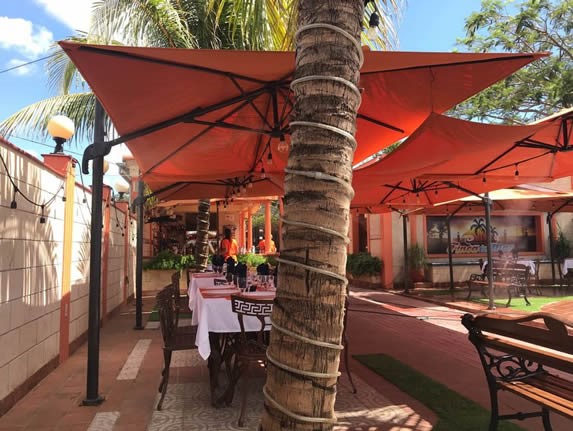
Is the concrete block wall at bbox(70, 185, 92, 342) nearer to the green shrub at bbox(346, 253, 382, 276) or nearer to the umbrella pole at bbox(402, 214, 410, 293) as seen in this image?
the umbrella pole at bbox(402, 214, 410, 293)

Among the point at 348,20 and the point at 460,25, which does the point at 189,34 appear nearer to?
the point at 348,20

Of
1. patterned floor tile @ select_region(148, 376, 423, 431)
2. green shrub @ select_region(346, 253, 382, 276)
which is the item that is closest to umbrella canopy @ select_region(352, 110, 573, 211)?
patterned floor tile @ select_region(148, 376, 423, 431)

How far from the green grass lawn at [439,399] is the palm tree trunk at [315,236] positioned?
2659 mm

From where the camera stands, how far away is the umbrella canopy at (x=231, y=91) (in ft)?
11.7

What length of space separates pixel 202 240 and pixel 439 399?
27.6 ft

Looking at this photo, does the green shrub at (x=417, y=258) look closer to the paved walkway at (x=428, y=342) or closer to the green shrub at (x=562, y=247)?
the paved walkway at (x=428, y=342)

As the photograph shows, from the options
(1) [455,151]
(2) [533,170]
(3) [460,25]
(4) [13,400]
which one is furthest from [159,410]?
(3) [460,25]

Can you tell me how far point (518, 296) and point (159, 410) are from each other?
33.5 ft

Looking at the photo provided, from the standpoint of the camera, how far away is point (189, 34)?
8789mm

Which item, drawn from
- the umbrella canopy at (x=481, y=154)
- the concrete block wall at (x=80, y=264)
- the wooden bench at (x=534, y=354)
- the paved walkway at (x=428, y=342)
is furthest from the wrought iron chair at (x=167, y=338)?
the umbrella canopy at (x=481, y=154)

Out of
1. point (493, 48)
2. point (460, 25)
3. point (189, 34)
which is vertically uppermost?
point (460, 25)

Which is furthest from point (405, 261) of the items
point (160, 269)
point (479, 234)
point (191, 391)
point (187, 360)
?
point (191, 391)

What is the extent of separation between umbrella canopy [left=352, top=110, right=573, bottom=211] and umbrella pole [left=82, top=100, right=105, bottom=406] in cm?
326

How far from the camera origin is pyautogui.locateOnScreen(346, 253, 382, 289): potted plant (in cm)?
1485
